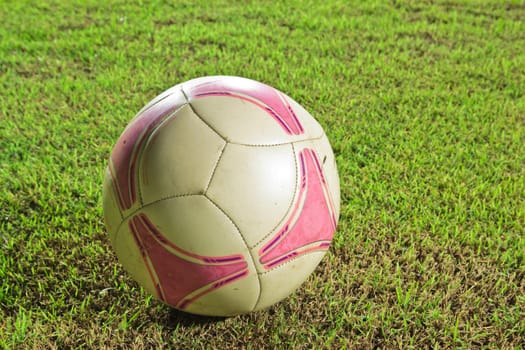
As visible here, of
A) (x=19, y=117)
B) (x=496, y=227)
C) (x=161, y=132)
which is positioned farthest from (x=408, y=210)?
(x=19, y=117)

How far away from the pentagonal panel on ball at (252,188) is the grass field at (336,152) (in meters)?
0.69

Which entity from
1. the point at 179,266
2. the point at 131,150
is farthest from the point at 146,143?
the point at 179,266

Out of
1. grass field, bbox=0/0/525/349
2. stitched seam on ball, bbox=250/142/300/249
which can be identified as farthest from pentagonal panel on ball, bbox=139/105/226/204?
grass field, bbox=0/0/525/349

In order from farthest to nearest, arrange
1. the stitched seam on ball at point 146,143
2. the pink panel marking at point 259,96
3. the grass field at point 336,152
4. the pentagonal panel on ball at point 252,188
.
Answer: the grass field at point 336,152 → the pink panel marking at point 259,96 → the stitched seam on ball at point 146,143 → the pentagonal panel on ball at point 252,188

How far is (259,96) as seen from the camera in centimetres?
216

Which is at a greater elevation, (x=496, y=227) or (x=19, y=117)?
(x=19, y=117)

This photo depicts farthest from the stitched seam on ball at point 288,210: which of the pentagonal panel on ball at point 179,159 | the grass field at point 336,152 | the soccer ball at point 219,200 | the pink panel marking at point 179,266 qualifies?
the grass field at point 336,152

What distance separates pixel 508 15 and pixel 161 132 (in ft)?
19.7

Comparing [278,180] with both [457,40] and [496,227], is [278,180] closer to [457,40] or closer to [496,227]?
[496,227]

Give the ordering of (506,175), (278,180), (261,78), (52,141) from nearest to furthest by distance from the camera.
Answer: (278,180) < (506,175) < (52,141) < (261,78)

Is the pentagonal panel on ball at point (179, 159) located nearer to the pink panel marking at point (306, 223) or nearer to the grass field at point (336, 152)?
the pink panel marking at point (306, 223)

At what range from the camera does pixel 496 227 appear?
2.96 metres

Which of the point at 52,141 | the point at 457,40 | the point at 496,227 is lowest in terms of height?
the point at 496,227

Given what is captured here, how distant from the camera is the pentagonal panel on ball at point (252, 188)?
6.12ft
